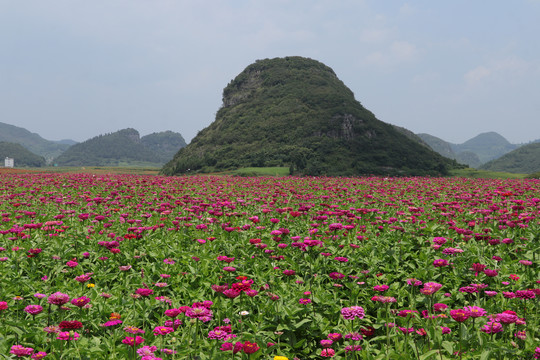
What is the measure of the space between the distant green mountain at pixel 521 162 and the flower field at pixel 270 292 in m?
195

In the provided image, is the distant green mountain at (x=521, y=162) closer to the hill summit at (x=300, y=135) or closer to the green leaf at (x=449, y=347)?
the hill summit at (x=300, y=135)

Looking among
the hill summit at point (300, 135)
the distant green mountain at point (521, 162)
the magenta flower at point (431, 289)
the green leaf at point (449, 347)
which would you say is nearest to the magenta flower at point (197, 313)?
the magenta flower at point (431, 289)

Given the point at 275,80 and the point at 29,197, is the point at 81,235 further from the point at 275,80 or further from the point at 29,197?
the point at 275,80

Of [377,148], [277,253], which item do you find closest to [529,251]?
[277,253]

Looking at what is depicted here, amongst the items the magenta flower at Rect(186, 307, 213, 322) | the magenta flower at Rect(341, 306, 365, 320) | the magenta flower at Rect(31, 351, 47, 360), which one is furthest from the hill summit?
the magenta flower at Rect(31, 351, 47, 360)

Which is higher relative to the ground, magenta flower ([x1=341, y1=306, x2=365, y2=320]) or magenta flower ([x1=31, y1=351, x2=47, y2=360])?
magenta flower ([x1=341, y1=306, x2=365, y2=320])

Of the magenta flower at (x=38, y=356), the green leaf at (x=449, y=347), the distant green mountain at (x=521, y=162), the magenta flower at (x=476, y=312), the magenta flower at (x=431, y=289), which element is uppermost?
the distant green mountain at (x=521, y=162)

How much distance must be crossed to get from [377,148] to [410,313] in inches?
2900

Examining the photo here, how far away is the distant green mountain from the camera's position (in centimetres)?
16254

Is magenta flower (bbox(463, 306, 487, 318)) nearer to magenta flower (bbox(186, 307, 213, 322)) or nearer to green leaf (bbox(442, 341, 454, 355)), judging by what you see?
green leaf (bbox(442, 341, 454, 355))

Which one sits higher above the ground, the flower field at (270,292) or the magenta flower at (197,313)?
the magenta flower at (197,313)

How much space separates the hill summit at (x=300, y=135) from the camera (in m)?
65.6

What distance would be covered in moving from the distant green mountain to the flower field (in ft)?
640

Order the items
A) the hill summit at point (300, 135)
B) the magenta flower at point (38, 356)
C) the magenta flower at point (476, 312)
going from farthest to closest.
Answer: the hill summit at point (300, 135) < the magenta flower at point (38, 356) < the magenta flower at point (476, 312)
